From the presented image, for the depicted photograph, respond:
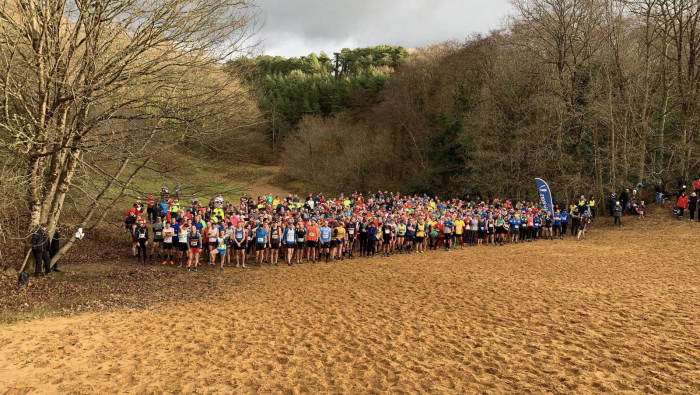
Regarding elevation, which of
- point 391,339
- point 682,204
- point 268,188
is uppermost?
point 268,188

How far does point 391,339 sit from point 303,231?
352 inches

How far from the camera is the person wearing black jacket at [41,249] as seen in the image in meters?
10.9

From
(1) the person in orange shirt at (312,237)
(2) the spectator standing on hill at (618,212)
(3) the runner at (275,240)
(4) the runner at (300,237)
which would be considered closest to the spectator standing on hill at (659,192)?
(2) the spectator standing on hill at (618,212)

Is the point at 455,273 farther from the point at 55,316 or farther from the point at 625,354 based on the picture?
the point at 55,316

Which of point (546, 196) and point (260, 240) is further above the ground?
point (546, 196)

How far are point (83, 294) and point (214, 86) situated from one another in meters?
6.59

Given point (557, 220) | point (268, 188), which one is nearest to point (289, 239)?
point (557, 220)

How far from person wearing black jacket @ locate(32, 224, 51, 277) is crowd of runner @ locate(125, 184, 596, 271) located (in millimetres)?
2981

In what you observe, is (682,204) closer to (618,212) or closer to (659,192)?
(659,192)

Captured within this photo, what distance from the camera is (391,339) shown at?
8320 mm

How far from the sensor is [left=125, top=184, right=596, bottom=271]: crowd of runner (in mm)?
15672

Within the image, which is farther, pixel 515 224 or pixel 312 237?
pixel 515 224

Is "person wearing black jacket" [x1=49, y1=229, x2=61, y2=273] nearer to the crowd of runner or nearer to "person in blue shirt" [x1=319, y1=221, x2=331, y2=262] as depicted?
the crowd of runner

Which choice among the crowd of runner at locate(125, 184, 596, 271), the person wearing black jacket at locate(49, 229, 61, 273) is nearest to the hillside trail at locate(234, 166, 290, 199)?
the crowd of runner at locate(125, 184, 596, 271)
